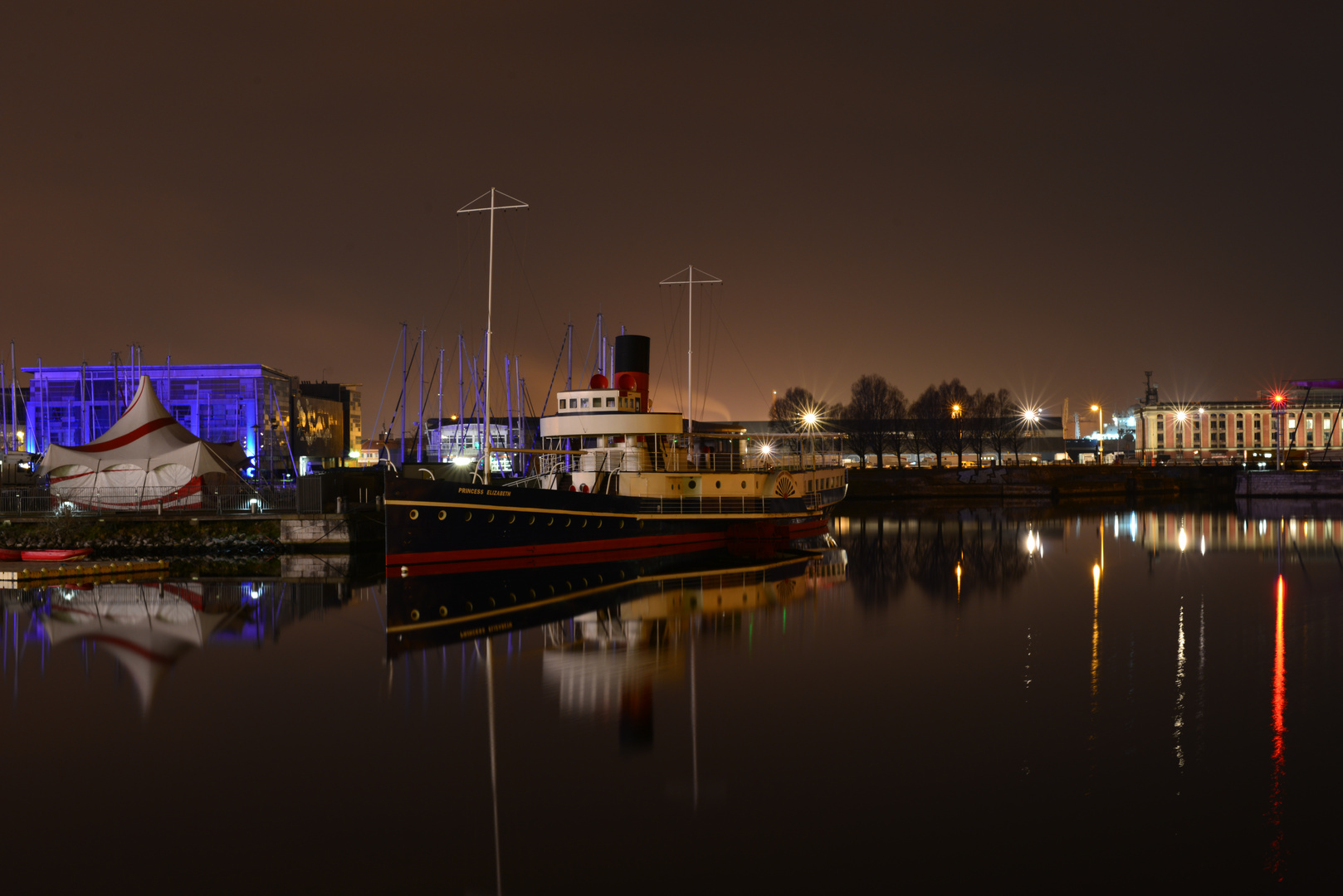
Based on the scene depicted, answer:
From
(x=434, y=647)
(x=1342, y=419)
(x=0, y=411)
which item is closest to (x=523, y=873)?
(x=434, y=647)

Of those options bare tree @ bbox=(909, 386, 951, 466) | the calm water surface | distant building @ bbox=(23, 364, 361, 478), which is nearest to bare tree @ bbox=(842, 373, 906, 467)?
bare tree @ bbox=(909, 386, 951, 466)

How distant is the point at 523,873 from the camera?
9180mm

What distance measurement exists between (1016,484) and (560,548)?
209ft

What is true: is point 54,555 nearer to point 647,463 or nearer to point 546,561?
point 546,561

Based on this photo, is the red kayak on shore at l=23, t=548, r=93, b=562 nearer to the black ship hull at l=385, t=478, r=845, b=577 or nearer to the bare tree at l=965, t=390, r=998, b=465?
the black ship hull at l=385, t=478, r=845, b=577

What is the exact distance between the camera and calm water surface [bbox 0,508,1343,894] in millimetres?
9523

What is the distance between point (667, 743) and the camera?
43.5 feet

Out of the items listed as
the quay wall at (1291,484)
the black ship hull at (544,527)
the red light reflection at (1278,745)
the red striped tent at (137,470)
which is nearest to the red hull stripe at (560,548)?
the black ship hull at (544,527)

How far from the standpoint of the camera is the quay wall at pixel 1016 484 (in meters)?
84.1

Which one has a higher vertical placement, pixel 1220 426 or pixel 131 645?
pixel 1220 426

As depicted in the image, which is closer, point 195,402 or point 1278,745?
point 1278,745

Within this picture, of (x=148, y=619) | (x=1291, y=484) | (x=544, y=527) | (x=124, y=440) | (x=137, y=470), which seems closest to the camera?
(x=148, y=619)

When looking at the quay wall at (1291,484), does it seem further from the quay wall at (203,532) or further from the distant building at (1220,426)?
the quay wall at (203,532)

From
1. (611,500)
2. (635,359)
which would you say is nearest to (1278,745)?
(611,500)
